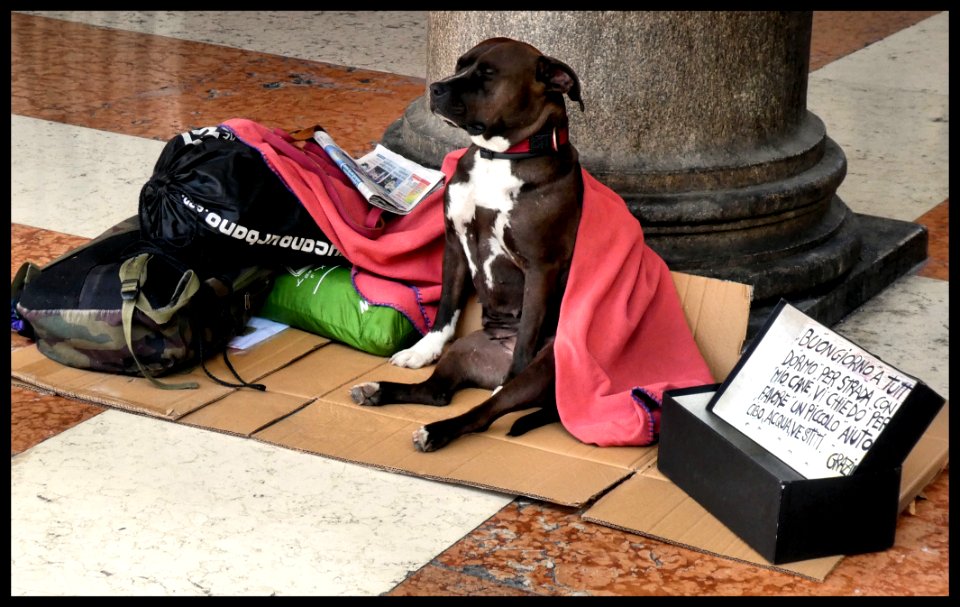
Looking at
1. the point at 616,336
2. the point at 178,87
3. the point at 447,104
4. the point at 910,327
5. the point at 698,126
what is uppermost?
the point at 447,104

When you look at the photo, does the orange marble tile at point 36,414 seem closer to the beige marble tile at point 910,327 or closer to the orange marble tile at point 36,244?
the orange marble tile at point 36,244

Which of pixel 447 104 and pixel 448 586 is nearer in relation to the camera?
pixel 448 586

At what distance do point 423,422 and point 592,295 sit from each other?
1.65 ft

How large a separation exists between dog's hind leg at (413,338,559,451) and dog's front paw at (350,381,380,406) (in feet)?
0.73

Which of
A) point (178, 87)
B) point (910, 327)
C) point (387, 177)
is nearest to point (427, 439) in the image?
point (387, 177)

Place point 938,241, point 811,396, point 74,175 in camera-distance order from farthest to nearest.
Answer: point 74,175 → point 938,241 → point 811,396

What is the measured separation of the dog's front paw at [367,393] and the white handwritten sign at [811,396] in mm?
831

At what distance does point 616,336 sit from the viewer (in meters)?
3.28

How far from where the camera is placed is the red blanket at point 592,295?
319 cm

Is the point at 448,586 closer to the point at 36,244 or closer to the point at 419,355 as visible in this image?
the point at 419,355

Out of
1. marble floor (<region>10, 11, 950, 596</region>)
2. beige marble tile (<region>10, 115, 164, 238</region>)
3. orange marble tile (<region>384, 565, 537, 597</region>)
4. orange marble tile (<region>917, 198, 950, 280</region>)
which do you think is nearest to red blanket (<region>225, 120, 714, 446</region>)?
marble floor (<region>10, 11, 950, 596</region>)

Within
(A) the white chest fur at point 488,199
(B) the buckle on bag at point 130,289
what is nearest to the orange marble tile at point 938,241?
(A) the white chest fur at point 488,199

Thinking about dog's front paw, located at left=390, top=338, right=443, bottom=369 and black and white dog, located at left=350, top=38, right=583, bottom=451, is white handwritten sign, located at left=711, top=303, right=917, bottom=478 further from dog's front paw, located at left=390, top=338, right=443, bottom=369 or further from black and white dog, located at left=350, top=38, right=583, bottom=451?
dog's front paw, located at left=390, top=338, right=443, bottom=369

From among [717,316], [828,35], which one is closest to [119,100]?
[717,316]
